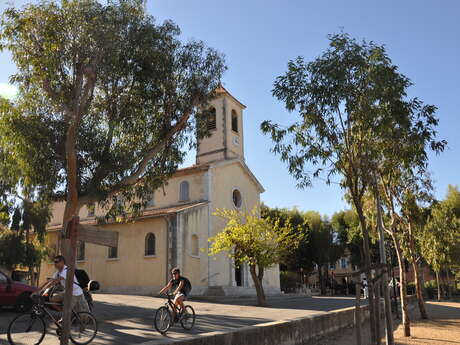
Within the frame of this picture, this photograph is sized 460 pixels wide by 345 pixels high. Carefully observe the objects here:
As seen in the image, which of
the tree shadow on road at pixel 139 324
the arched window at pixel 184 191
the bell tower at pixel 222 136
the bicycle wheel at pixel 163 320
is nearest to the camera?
the tree shadow on road at pixel 139 324

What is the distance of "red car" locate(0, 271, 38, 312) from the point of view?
1339 centimetres

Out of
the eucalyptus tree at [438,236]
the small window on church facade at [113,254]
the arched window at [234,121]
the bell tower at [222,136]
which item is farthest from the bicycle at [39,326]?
the arched window at [234,121]

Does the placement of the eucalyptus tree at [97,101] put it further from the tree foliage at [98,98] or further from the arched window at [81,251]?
the arched window at [81,251]

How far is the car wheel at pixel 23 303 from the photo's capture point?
535 inches

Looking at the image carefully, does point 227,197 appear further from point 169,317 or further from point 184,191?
point 169,317

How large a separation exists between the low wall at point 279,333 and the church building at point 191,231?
1267cm

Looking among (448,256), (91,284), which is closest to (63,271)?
(91,284)

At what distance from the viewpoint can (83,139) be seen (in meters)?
14.2

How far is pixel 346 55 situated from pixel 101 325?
31.3 feet

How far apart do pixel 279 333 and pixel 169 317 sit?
9.46ft

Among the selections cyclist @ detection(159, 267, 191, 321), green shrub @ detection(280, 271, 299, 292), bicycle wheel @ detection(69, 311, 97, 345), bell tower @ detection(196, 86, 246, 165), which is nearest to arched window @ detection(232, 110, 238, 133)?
bell tower @ detection(196, 86, 246, 165)

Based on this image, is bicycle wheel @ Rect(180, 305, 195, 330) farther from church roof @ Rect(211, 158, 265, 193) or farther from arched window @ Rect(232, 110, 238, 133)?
arched window @ Rect(232, 110, 238, 133)

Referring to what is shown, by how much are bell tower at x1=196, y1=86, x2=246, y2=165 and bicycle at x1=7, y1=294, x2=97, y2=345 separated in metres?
22.8

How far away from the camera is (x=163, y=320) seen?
1094cm
